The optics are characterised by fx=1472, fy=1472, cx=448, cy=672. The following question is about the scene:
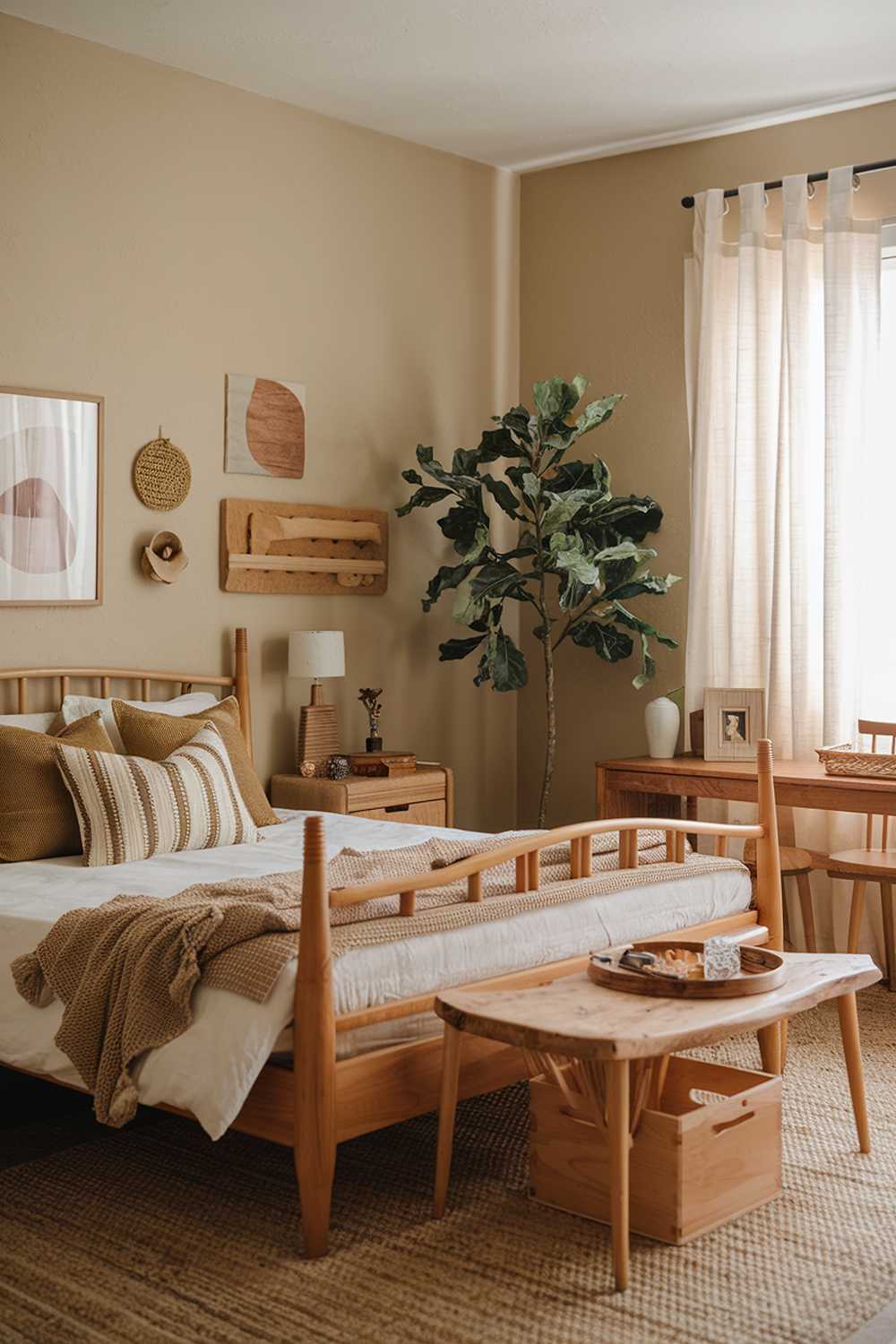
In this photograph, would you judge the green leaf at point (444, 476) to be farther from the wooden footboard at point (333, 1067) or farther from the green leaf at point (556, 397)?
the wooden footboard at point (333, 1067)

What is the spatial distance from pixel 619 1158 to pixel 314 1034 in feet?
1.83

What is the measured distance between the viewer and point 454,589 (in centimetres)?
553

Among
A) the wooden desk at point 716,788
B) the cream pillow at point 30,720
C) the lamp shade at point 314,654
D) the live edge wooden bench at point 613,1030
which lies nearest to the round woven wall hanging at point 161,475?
the lamp shade at point 314,654

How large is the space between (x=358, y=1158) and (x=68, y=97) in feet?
9.98

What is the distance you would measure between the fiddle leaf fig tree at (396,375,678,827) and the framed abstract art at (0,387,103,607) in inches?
46.2

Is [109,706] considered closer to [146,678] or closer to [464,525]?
[146,678]

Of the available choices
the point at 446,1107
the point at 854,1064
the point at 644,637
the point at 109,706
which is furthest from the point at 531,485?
the point at 446,1107

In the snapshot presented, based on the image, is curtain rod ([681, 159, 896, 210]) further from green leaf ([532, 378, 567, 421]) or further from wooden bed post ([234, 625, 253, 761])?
wooden bed post ([234, 625, 253, 761])

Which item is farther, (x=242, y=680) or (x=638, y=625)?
(x=638, y=625)

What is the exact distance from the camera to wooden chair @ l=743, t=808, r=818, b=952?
4539mm

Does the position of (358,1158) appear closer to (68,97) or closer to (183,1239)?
(183,1239)

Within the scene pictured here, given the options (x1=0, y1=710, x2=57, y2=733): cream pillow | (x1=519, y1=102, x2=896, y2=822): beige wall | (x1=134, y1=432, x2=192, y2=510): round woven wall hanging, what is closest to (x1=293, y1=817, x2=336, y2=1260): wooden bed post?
(x1=0, y1=710, x2=57, y2=733): cream pillow

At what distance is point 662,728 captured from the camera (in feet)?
16.3

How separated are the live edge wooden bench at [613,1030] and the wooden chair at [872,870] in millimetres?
1403
